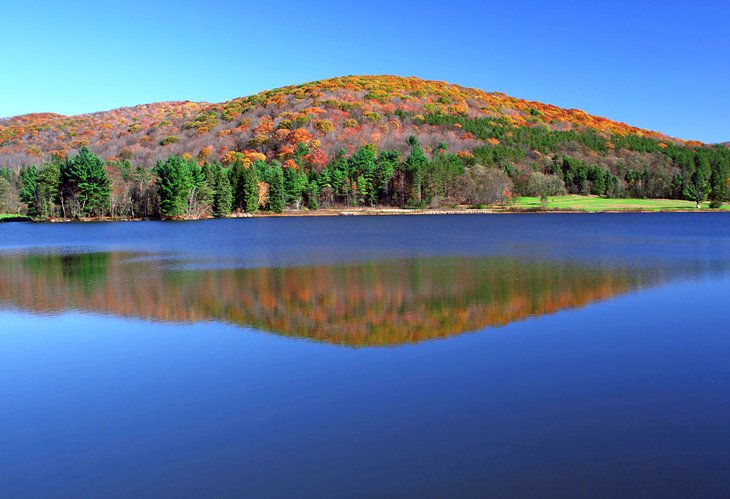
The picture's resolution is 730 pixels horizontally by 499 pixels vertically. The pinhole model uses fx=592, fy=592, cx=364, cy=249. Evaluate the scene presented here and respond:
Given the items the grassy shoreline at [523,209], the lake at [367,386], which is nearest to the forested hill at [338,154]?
the grassy shoreline at [523,209]

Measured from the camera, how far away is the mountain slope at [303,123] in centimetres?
11794

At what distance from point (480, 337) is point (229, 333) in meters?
5.81

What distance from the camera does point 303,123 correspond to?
12394cm

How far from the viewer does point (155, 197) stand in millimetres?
80812

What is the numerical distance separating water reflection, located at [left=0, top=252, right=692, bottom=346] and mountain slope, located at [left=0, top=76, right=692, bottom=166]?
3319 inches

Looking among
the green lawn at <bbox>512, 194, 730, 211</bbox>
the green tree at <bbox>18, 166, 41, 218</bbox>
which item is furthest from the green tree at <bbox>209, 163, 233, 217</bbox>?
the green lawn at <bbox>512, 194, 730, 211</bbox>

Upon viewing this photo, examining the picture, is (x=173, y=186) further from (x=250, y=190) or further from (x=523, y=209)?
(x=523, y=209)

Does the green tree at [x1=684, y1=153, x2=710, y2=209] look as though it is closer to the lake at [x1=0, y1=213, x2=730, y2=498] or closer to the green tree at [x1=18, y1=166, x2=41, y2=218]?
the lake at [x1=0, y1=213, x2=730, y2=498]

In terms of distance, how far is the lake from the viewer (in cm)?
684

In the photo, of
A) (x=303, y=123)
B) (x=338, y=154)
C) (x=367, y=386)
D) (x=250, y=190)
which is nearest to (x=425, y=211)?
(x=338, y=154)

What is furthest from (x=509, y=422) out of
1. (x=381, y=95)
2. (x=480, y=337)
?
(x=381, y=95)

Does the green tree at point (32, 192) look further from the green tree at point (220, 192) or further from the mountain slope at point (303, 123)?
the mountain slope at point (303, 123)

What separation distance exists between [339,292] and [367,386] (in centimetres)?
923

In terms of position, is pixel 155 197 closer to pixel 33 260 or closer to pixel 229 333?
pixel 33 260
